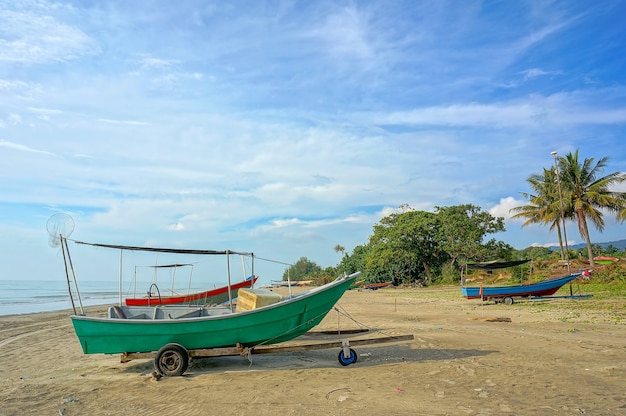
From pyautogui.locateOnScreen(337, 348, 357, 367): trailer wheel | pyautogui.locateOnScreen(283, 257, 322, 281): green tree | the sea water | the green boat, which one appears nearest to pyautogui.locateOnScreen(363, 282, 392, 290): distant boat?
the sea water

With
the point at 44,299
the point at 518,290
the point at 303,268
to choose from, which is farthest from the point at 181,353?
the point at 303,268

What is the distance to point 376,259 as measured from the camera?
136ft

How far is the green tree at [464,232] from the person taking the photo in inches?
1419

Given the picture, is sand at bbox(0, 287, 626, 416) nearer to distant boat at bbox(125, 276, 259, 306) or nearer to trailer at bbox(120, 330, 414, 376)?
trailer at bbox(120, 330, 414, 376)

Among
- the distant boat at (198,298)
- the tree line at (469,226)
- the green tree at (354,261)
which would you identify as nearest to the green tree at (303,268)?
the green tree at (354,261)

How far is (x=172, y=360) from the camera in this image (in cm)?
777

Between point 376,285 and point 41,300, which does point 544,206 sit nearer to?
point 376,285

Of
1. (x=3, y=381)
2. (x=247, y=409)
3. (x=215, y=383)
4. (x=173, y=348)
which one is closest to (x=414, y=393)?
(x=247, y=409)

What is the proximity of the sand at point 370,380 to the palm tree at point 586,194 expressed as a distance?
23.6 m

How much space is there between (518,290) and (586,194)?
1668 centimetres

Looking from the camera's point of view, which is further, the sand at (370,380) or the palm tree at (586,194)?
the palm tree at (586,194)

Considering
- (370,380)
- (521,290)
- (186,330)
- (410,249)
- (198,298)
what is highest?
(410,249)

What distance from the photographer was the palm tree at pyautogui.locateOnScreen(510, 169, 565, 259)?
112 ft

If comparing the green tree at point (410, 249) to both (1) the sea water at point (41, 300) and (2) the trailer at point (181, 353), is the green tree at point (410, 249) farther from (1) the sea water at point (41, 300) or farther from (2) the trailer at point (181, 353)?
(2) the trailer at point (181, 353)
